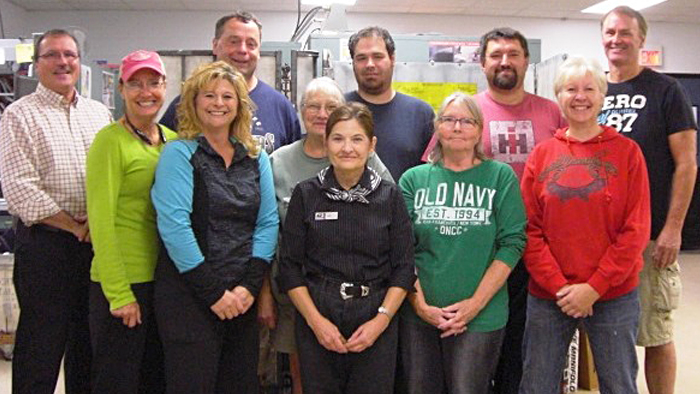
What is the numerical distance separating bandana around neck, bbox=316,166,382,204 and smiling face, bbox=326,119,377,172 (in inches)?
1.7

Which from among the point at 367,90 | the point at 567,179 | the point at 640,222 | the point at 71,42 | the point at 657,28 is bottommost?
the point at 640,222

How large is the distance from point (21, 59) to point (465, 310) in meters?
3.24

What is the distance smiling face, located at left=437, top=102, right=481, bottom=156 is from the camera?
6.64 ft

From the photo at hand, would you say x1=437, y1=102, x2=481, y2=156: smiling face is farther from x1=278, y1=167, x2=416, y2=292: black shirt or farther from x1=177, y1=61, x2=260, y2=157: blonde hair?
x1=177, y1=61, x2=260, y2=157: blonde hair

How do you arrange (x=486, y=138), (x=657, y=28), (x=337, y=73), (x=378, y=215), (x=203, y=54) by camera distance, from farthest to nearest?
(x=657, y=28), (x=337, y=73), (x=203, y=54), (x=486, y=138), (x=378, y=215)

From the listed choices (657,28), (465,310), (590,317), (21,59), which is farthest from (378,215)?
(657,28)

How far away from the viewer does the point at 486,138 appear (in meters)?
2.37

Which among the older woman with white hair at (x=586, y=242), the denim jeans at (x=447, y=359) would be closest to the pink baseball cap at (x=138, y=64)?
the denim jeans at (x=447, y=359)

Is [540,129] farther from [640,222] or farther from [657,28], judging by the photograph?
[657,28]

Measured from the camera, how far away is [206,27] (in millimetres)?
8383

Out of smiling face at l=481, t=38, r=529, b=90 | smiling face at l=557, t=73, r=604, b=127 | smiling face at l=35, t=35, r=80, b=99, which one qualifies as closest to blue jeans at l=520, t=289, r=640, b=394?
smiling face at l=557, t=73, r=604, b=127

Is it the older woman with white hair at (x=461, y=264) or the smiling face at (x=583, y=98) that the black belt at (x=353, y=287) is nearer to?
the older woman with white hair at (x=461, y=264)

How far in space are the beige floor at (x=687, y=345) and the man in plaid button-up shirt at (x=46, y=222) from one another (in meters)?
1.24

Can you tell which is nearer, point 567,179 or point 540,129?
point 567,179
